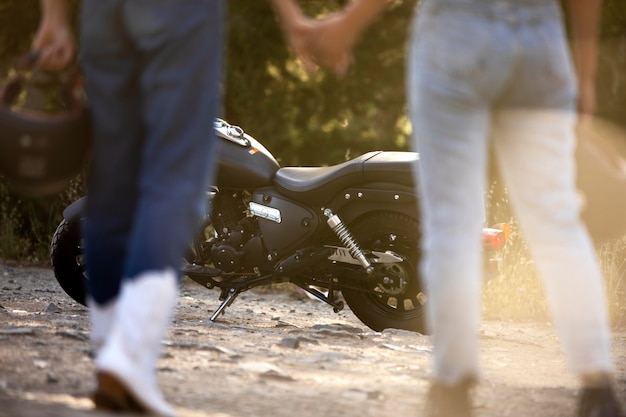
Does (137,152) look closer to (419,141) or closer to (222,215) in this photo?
(419,141)

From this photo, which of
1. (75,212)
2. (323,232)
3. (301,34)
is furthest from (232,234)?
(301,34)

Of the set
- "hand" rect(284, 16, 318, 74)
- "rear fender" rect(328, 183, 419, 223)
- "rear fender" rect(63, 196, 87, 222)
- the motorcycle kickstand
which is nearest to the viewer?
"hand" rect(284, 16, 318, 74)

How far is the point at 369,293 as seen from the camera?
607 cm

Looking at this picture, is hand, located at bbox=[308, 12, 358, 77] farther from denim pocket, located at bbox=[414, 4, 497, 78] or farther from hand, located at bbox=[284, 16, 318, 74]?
denim pocket, located at bbox=[414, 4, 497, 78]

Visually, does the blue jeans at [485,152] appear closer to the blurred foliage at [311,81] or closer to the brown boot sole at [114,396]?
the brown boot sole at [114,396]

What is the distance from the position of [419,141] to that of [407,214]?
309 centimetres

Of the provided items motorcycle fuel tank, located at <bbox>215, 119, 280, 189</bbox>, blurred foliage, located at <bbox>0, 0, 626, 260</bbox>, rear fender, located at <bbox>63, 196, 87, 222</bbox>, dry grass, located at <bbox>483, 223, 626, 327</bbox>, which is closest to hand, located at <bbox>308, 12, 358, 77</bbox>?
motorcycle fuel tank, located at <bbox>215, 119, 280, 189</bbox>

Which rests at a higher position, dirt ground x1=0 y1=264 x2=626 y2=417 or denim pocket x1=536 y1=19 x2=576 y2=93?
denim pocket x1=536 y1=19 x2=576 y2=93

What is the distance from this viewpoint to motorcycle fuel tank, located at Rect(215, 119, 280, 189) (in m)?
6.24

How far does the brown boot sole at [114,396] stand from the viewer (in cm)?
273

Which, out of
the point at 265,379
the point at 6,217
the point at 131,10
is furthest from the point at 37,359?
the point at 6,217

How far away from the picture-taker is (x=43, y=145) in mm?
3201

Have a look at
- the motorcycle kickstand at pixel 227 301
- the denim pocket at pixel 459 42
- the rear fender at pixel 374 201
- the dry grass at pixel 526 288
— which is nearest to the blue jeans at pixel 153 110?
the denim pocket at pixel 459 42

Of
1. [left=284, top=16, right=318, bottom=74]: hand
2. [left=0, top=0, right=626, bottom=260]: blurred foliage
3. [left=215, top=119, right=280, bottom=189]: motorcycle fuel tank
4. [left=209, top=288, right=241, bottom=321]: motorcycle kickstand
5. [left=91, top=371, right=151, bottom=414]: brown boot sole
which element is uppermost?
[left=0, top=0, right=626, bottom=260]: blurred foliage
